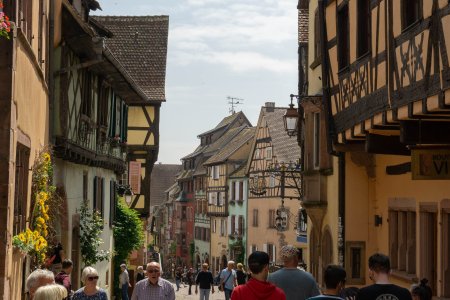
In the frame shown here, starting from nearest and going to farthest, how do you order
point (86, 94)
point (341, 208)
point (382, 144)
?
1. point (382, 144)
2. point (341, 208)
3. point (86, 94)

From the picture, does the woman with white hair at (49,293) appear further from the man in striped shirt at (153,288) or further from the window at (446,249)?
the window at (446,249)

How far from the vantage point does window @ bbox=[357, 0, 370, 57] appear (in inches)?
645

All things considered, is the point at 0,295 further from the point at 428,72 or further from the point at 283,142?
the point at 283,142

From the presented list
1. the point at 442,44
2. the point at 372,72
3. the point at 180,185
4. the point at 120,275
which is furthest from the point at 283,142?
the point at 442,44

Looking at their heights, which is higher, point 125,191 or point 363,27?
point 363,27

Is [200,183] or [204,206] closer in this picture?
Result: [204,206]

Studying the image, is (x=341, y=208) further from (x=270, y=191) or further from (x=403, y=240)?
(x=270, y=191)

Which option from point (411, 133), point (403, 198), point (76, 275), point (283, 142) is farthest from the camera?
point (283, 142)

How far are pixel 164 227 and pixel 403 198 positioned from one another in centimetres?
9578

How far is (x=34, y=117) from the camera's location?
1512cm

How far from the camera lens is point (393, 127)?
14.4 metres

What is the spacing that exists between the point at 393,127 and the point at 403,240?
4179 millimetres

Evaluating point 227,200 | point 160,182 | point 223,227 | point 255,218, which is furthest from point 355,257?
point 160,182

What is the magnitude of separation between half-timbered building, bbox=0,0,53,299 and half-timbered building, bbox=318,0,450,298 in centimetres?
469
